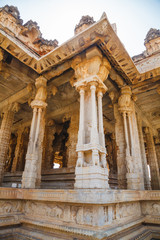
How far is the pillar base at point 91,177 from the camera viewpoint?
355 centimetres

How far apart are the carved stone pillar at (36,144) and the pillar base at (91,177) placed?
2.06 metres

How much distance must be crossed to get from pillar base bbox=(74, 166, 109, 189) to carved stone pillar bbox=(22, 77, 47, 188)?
2.06m

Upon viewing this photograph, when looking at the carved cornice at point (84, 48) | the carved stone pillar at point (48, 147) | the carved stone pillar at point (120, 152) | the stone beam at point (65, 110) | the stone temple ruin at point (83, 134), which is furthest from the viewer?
the carved stone pillar at point (48, 147)

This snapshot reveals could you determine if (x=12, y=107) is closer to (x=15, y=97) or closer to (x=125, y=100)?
(x=15, y=97)

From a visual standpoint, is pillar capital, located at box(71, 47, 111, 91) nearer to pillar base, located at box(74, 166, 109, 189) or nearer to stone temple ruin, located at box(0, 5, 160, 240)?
stone temple ruin, located at box(0, 5, 160, 240)

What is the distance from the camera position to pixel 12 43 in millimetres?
5152

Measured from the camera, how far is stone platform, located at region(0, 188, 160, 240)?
3127 mm

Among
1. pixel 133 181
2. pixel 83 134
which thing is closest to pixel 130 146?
pixel 133 181

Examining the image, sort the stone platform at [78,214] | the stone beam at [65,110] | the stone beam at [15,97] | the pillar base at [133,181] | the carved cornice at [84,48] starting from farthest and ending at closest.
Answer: the stone beam at [65,110]
the stone beam at [15,97]
the pillar base at [133,181]
the carved cornice at [84,48]
the stone platform at [78,214]

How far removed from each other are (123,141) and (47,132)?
6.08 meters

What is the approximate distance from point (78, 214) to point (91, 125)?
7.02ft

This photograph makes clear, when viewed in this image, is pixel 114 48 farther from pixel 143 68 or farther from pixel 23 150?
pixel 23 150

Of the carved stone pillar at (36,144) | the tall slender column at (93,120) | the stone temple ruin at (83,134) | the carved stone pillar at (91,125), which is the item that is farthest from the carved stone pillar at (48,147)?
the tall slender column at (93,120)

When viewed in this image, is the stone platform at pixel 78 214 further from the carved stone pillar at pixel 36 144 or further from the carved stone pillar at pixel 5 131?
the carved stone pillar at pixel 5 131
